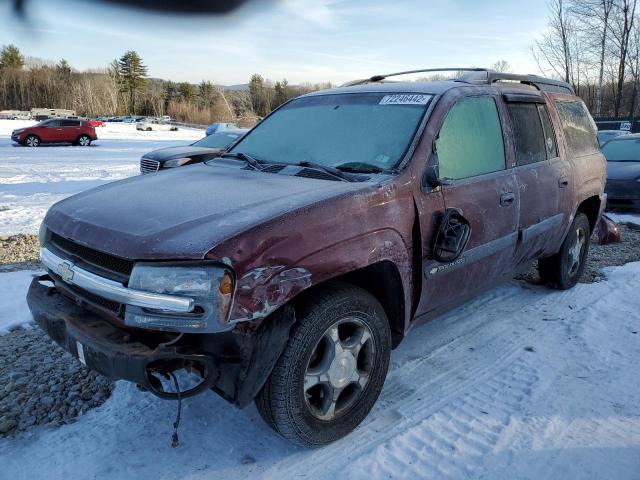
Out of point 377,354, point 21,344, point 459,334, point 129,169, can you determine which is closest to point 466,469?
point 377,354

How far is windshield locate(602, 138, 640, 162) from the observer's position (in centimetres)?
1024

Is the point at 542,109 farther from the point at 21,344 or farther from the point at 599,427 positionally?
the point at 21,344

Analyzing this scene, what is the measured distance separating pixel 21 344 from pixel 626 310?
490 centimetres

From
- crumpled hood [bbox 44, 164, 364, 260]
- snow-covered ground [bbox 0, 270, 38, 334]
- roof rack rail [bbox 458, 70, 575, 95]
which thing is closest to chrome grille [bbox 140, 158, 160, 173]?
snow-covered ground [bbox 0, 270, 38, 334]

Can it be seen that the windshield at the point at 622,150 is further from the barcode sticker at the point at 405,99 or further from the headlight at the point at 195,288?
→ the headlight at the point at 195,288

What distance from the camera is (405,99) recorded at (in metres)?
3.32

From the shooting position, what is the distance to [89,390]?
310 cm

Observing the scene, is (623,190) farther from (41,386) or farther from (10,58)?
(10,58)

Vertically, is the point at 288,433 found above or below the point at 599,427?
above

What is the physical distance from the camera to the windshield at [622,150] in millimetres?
10242

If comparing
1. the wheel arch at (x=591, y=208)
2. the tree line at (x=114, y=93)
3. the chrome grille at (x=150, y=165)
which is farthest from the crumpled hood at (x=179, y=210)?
the tree line at (x=114, y=93)

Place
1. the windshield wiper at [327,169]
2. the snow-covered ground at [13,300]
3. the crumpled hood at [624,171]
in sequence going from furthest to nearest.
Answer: the crumpled hood at [624,171], the snow-covered ground at [13,300], the windshield wiper at [327,169]

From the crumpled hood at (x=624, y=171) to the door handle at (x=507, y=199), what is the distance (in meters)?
7.09

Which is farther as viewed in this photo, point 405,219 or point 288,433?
point 405,219
